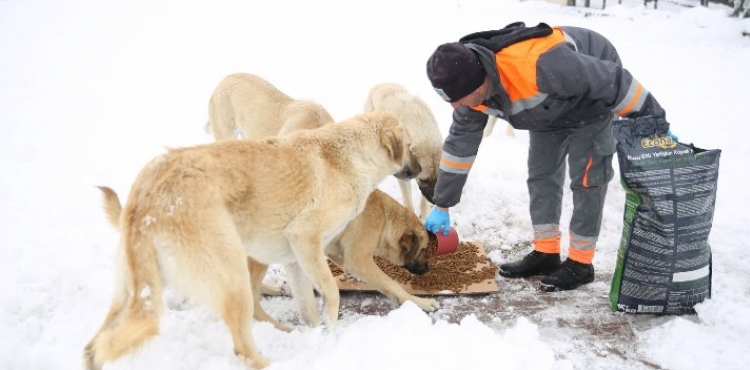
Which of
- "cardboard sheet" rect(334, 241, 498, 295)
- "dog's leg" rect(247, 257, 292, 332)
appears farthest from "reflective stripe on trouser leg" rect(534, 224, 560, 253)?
"dog's leg" rect(247, 257, 292, 332)

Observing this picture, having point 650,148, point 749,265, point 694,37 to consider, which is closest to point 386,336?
point 650,148

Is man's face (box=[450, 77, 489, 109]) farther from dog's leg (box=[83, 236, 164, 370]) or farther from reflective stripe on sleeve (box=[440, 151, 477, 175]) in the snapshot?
dog's leg (box=[83, 236, 164, 370])

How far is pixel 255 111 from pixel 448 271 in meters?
2.95

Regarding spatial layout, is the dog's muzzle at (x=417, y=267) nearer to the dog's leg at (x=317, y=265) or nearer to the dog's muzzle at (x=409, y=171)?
the dog's muzzle at (x=409, y=171)

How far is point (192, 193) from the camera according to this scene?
8.55ft

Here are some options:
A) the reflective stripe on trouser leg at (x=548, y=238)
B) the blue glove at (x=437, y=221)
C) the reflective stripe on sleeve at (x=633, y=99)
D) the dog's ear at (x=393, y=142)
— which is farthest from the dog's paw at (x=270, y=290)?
the reflective stripe on sleeve at (x=633, y=99)

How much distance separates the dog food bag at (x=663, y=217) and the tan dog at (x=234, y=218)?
168 centimetres

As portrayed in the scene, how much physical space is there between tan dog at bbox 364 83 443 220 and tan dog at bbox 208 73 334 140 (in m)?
0.83

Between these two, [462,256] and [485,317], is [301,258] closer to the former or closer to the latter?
[485,317]

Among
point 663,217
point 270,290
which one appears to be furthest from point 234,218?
point 663,217

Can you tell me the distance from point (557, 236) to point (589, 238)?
0.36m

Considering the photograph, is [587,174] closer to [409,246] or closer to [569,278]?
[569,278]

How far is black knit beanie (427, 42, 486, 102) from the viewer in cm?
330

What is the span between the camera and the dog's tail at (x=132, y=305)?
2369 mm
